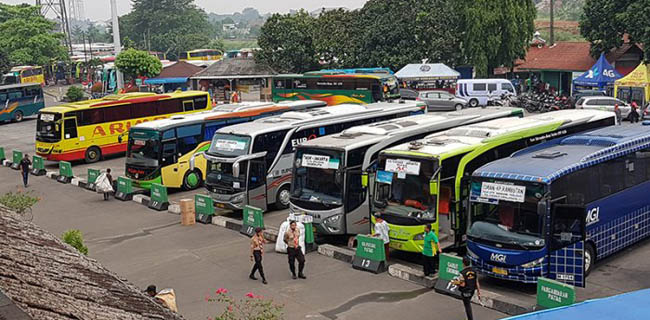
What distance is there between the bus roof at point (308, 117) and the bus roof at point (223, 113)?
3623 mm

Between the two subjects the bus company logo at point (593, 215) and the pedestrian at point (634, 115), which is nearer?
the bus company logo at point (593, 215)

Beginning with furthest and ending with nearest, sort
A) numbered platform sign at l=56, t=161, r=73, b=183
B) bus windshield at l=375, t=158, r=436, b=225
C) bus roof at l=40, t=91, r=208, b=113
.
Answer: bus roof at l=40, t=91, r=208, b=113
numbered platform sign at l=56, t=161, r=73, b=183
bus windshield at l=375, t=158, r=436, b=225

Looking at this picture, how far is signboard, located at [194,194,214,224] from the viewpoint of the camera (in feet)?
67.1

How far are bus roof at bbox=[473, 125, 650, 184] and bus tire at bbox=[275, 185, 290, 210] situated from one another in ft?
25.5

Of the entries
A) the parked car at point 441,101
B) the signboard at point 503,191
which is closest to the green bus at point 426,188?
the signboard at point 503,191

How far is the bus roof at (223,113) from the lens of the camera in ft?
80.4

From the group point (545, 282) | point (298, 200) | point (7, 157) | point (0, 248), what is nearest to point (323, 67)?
point (7, 157)

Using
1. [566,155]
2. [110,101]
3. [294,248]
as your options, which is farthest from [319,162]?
[110,101]

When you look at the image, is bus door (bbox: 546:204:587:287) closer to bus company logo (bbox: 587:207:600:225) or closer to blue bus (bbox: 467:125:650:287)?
blue bus (bbox: 467:125:650:287)

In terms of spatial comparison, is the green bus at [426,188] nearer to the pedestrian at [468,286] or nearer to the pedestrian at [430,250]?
→ the pedestrian at [430,250]

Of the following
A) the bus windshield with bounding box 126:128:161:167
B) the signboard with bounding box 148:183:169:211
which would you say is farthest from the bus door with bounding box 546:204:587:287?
the bus windshield with bounding box 126:128:161:167

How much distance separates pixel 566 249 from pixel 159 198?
544 inches

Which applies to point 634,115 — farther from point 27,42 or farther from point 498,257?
point 27,42

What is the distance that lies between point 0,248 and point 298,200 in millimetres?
10142
